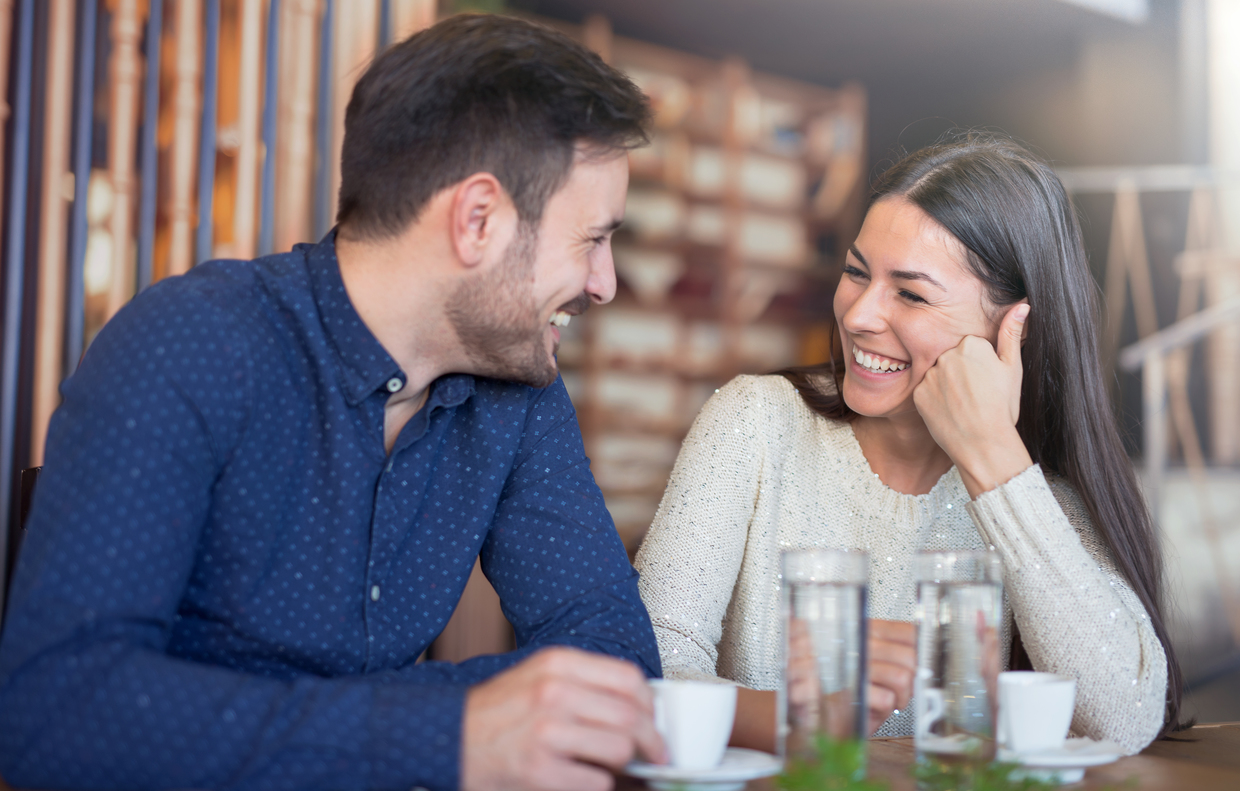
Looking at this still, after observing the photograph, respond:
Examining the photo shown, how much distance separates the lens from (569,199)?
1.12 m

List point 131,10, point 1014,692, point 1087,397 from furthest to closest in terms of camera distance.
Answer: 1. point 131,10
2. point 1087,397
3. point 1014,692

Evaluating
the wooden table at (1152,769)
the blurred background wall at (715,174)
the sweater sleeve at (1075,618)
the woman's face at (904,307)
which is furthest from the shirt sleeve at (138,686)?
the blurred background wall at (715,174)

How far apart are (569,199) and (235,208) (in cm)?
170

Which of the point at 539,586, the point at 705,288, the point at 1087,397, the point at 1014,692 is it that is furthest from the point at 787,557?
the point at 705,288

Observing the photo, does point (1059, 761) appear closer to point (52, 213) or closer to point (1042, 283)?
point (1042, 283)

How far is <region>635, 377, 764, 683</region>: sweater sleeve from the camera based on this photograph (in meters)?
1.38

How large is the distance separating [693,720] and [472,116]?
647 millimetres

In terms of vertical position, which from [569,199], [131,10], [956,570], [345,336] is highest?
[131,10]

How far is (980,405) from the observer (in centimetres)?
135

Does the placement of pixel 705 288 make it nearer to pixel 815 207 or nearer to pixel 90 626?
pixel 815 207

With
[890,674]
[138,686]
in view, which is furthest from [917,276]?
[138,686]

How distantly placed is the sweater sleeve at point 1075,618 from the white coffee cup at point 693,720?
0.57 m

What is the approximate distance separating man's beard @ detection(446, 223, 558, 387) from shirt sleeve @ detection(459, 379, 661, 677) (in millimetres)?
130

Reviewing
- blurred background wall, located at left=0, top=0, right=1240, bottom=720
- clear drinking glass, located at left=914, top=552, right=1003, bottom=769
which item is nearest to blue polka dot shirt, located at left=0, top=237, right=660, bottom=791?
clear drinking glass, located at left=914, top=552, right=1003, bottom=769
